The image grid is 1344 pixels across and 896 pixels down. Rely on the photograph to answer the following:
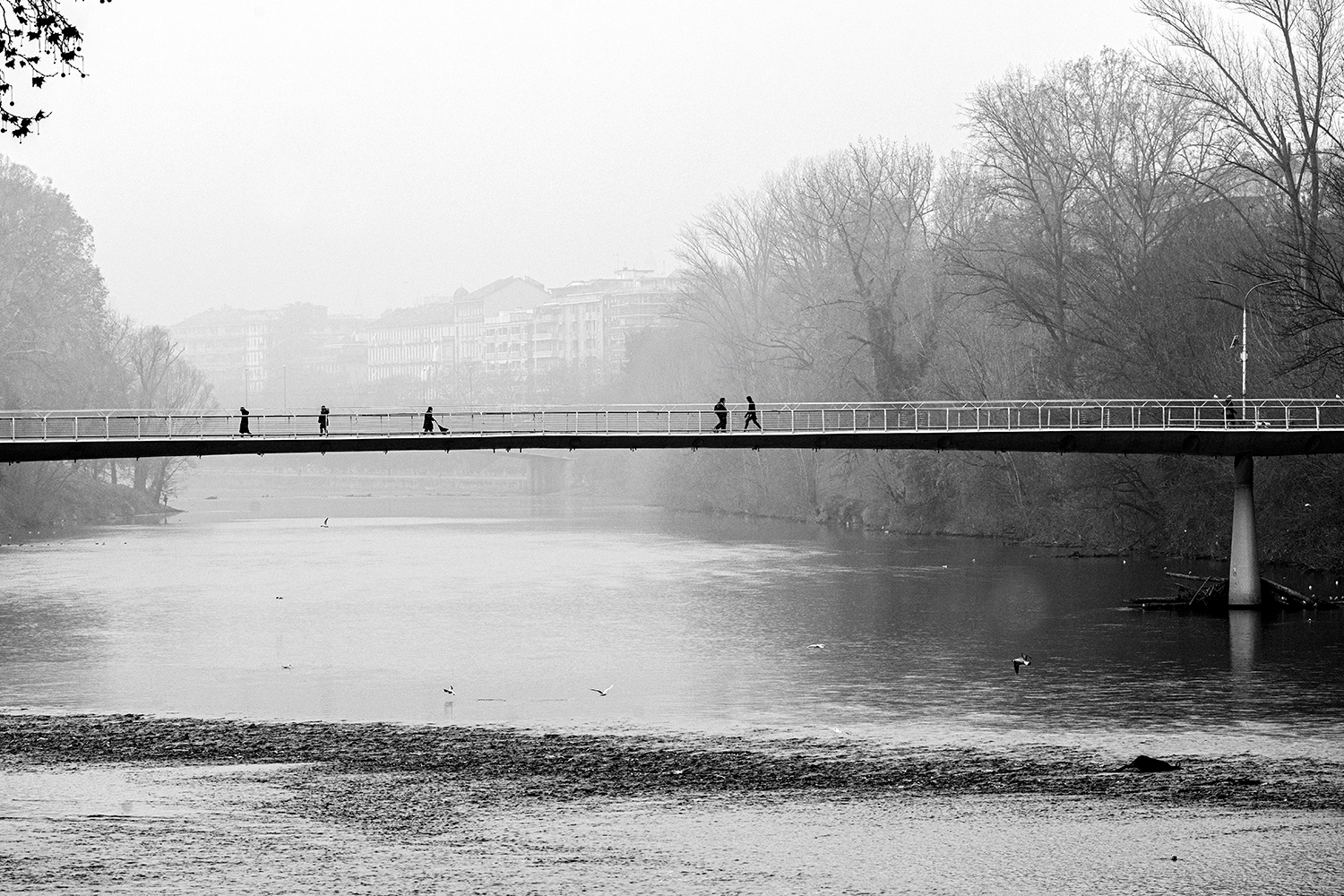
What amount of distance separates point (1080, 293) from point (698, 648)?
118 ft

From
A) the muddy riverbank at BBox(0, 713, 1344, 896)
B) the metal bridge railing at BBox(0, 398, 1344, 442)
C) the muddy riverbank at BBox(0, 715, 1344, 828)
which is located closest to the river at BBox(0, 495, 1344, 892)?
the muddy riverbank at BBox(0, 713, 1344, 896)

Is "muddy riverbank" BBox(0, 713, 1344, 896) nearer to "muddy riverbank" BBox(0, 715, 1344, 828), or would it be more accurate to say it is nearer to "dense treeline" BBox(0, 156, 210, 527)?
"muddy riverbank" BBox(0, 715, 1344, 828)

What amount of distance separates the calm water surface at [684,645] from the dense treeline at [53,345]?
55.4 feet

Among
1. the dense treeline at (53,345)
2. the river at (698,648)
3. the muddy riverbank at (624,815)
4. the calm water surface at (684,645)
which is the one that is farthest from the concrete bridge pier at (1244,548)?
the dense treeline at (53,345)

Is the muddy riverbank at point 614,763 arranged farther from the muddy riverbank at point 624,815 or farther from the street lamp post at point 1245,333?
the street lamp post at point 1245,333

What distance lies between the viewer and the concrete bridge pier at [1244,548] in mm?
55156

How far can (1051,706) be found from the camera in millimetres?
37156

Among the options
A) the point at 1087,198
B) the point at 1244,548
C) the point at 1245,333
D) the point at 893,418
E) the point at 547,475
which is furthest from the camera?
the point at 547,475

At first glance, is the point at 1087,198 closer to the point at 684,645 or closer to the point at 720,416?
the point at 720,416

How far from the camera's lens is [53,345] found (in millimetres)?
102312

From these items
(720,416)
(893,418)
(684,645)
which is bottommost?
(684,645)

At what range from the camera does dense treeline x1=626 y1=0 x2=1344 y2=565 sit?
63.3m

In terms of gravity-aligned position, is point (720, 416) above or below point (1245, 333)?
below

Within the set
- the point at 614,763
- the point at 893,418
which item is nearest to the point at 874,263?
the point at 893,418
